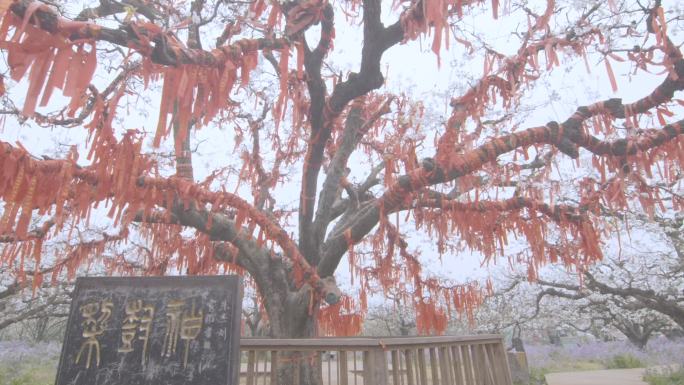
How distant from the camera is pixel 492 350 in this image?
5.27 m

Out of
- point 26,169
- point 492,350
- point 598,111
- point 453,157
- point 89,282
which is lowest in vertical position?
point 492,350

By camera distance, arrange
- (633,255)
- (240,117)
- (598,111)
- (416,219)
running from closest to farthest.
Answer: (598,111) < (416,219) < (240,117) < (633,255)

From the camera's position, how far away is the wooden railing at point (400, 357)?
11.4 ft

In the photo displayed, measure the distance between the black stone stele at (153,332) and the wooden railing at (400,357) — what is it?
0.62m

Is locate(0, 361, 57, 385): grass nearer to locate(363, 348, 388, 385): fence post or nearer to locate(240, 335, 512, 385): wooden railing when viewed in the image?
locate(240, 335, 512, 385): wooden railing

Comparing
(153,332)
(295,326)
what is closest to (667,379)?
(295,326)

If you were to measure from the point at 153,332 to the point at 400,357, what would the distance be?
2114 mm

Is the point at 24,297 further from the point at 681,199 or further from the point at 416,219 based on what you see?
the point at 681,199

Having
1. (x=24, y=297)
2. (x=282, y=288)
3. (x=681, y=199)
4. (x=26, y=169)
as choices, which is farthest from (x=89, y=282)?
(x=24, y=297)

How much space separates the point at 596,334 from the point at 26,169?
116 ft

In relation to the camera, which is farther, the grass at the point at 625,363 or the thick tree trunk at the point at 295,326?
the grass at the point at 625,363

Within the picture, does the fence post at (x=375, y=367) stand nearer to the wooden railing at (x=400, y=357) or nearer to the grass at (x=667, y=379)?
the wooden railing at (x=400, y=357)

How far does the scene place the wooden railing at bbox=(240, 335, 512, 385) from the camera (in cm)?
347

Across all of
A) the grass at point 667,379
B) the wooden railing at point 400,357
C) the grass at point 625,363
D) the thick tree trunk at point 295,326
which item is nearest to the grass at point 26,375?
the thick tree trunk at point 295,326
